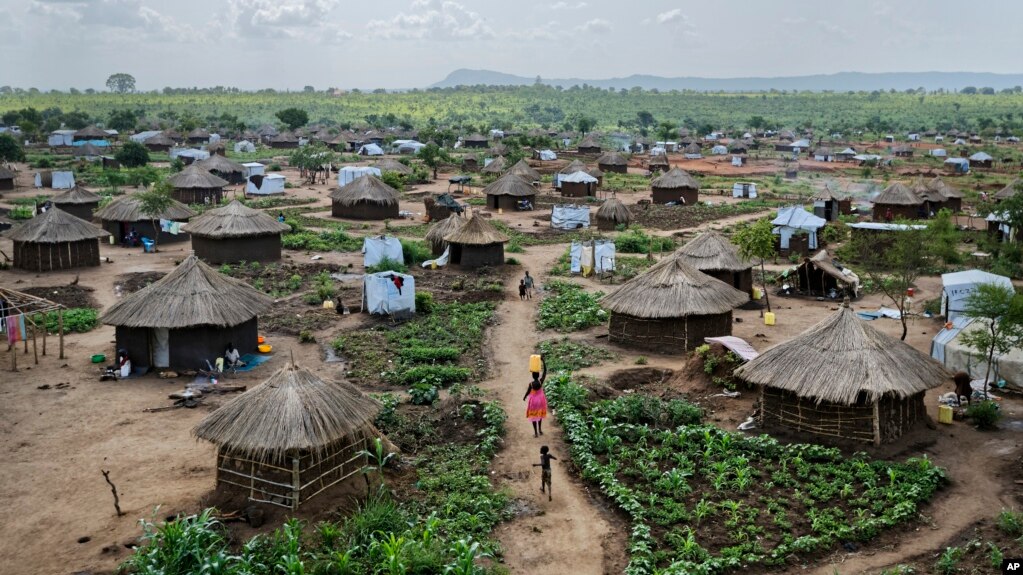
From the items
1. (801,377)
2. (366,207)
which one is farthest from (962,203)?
(801,377)

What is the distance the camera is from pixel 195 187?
48.8m

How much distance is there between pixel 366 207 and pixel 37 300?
→ 23492 mm

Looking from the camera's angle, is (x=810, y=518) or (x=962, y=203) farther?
(x=962, y=203)

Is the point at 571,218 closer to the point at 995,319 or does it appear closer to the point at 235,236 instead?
the point at 235,236

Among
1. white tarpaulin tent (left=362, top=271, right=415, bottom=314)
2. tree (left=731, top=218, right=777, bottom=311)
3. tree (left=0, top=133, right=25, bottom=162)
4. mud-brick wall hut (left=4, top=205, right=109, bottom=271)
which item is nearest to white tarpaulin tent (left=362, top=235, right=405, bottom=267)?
white tarpaulin tent (left=362, top=271, right=415, bottom=314)

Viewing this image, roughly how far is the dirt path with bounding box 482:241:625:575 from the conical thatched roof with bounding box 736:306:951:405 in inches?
171

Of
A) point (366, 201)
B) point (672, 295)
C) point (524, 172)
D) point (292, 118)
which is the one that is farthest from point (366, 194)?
point (292, 118)

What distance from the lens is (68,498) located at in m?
14.2

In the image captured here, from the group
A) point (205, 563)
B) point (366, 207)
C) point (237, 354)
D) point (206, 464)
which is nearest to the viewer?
point (205, 563)

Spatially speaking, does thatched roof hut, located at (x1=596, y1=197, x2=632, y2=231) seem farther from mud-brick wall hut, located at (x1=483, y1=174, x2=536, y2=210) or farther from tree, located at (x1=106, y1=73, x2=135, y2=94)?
tree, located at (x1=106, y1=73, x2=135, y2=94)

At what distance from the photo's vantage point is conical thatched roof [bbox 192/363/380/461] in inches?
525

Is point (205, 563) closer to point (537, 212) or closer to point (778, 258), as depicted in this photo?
point (778, 258)

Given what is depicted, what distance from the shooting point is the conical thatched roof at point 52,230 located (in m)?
31.6

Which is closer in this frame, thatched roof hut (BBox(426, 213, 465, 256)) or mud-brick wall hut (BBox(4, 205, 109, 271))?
mud-brick wall hut (BBox(4, 205, 109, 271))
